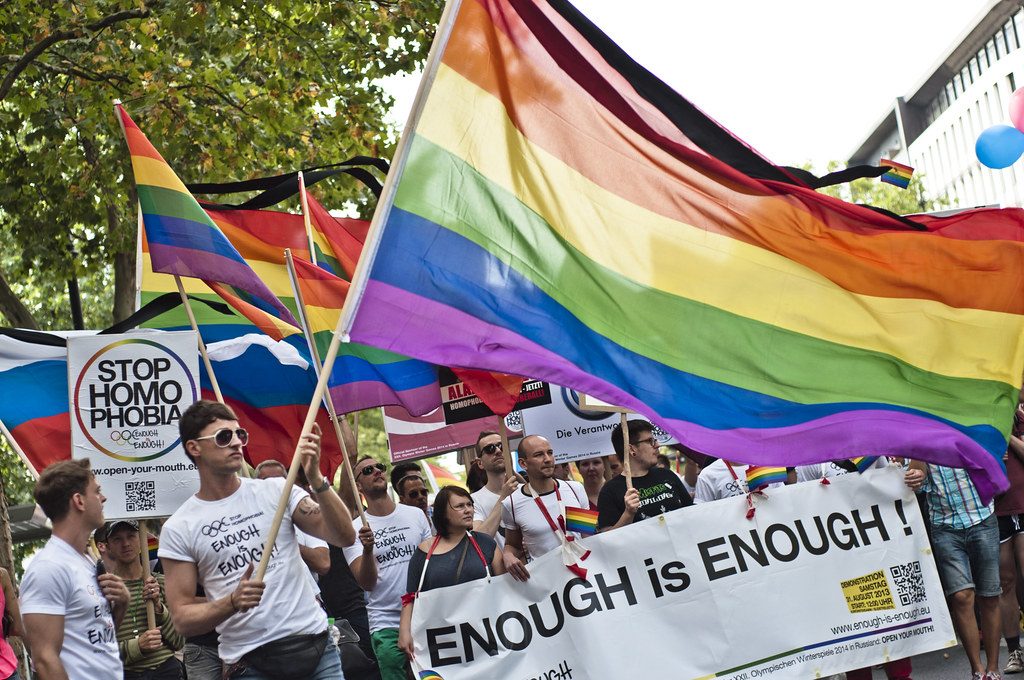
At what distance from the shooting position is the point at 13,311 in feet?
53.0

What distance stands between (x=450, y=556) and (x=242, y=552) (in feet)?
8.49

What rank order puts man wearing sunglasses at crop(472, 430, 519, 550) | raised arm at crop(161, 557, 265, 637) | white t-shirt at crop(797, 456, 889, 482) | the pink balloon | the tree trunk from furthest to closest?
1. the tree trunk
2. the pink balloon
3. white t-shirt at crop(797, 456, 889, 482)
4. man wearing sunglasses at crop(472, 430, 519, 550)
5. raised arm at crop(161, 557, 265, 637)

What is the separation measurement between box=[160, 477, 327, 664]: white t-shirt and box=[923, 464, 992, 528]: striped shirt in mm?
4967

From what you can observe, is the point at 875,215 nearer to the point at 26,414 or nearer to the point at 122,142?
the point at 26,414

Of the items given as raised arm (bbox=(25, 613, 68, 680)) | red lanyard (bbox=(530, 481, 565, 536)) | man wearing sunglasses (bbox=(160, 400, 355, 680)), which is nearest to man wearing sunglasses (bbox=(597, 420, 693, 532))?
red lanyard (bbox=(530, 481, 565, 536))

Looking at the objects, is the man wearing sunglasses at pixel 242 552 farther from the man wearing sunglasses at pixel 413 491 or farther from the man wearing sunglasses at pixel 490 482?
the man wearing sunglasses at pixel 413 491

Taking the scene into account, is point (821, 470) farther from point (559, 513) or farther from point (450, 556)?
point (450, 556)

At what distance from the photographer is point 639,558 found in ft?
25.8

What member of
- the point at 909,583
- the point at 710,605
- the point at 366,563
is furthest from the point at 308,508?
the point at 909,583

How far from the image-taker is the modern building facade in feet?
230

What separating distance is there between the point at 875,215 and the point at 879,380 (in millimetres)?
794

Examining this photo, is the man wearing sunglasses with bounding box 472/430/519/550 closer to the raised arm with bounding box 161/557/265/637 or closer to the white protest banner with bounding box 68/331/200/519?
the white protest banner with bounding box 68/331/200/519

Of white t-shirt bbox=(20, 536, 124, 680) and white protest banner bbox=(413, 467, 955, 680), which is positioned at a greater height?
white t-shirt bbox=(20, 536, 124, 680)

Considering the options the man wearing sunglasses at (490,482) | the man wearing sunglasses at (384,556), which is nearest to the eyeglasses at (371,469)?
the man wearing sunglasses at (384,556)
